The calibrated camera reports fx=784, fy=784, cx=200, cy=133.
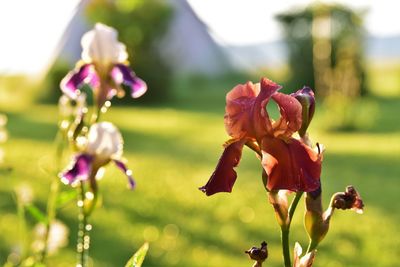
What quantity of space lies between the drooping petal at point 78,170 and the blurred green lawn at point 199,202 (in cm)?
46

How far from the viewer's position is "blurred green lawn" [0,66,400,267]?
181 inches

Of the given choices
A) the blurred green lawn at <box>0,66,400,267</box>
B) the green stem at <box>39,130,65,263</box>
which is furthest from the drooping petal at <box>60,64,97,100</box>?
the blurred green lawn at <box>0,66,400,267</box>

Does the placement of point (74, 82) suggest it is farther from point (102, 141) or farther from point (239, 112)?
point (239, 112)

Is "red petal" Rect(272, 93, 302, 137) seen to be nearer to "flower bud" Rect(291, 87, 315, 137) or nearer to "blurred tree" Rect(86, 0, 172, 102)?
"flower bud" Rect(291, 87, 315, 137)

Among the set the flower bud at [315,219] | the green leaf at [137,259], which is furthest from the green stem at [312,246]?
the green leaf at [137,259]

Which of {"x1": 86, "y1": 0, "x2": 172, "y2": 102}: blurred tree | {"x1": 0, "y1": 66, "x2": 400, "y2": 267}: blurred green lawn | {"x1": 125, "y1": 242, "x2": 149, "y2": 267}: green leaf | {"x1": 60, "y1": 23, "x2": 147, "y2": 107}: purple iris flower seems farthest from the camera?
{"x1": 86, "y1": 0, "x2": 172, "y2": 102}: blurred tree

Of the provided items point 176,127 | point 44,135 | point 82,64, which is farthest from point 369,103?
point 82,64

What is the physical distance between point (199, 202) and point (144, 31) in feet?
33.3

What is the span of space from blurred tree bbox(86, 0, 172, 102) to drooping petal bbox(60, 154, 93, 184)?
47.0 ft

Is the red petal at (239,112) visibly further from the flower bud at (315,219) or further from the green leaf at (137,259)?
the green leaf at (137,259)

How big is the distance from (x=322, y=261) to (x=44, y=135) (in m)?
7.13

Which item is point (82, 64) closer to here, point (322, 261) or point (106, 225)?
point (322, 261)

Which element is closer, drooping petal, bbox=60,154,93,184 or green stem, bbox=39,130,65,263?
drooping petal, bbox=60,154,93,184

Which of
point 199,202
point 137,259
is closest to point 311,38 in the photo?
point 199,202
